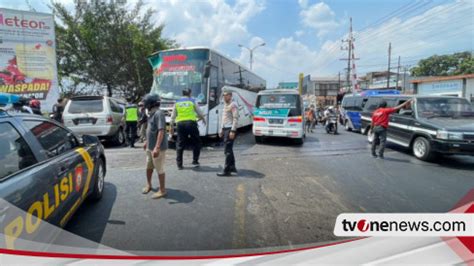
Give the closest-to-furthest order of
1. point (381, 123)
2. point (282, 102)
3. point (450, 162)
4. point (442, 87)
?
point (450, 162) < point (381, 123) < point (282, 102) < point (442, 87)

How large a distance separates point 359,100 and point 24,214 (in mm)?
15514

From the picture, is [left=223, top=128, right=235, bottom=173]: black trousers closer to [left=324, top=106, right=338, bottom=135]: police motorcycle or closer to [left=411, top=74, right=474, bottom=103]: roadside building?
[left=324, top=106, right=338, bottom=135]: police motorcycle

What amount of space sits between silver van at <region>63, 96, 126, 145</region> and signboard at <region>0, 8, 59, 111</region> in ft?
23.3

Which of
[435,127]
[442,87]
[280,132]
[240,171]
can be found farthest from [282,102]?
[442,87]

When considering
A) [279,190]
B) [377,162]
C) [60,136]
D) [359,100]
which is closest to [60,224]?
[60,136]

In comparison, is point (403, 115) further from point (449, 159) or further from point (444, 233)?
point (444, 233)

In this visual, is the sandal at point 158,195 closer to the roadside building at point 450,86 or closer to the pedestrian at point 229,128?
the pedestrian at point 229,128

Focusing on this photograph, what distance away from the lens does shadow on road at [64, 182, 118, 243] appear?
2938 millimetres

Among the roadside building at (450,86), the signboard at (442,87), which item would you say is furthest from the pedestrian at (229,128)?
the signboard at (442,87)

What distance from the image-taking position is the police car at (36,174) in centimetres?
176

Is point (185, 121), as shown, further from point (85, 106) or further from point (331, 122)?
point (331, 122)

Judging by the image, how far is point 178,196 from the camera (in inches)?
164
